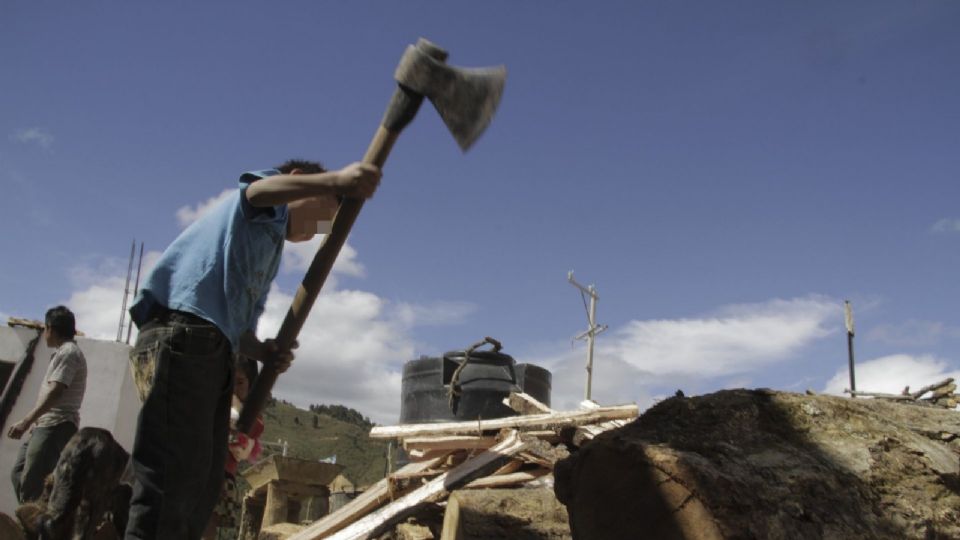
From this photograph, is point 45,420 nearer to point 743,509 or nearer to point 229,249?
point 229,249

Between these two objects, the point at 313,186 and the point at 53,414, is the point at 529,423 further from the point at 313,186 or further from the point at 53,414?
the point at 53,414

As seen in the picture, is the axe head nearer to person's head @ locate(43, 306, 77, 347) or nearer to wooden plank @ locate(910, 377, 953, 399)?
person's head @ locate(43, 306, 77, 347)

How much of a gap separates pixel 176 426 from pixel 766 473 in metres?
1.99

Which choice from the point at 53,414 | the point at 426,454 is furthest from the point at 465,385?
the point at 53,414

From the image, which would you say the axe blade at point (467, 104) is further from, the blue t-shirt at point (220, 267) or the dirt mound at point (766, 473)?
the dirt mound at point (766, 473)

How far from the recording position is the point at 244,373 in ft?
14.0

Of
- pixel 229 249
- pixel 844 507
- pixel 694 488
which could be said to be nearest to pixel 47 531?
pixel 229 249

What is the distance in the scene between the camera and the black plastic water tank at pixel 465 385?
7.05 meters

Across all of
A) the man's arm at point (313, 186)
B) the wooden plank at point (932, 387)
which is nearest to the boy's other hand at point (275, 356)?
the man's arm at point (313, 186)

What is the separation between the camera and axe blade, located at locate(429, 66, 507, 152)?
302 cm

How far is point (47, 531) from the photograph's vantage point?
3.36m

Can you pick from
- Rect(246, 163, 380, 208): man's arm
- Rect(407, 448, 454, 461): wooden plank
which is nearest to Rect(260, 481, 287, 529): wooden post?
Rect(407, 448, 454, 461): wooden plank

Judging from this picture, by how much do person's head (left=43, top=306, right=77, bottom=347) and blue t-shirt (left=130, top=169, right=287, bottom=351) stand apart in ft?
12.2

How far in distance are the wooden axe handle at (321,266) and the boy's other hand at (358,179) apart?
214mm
